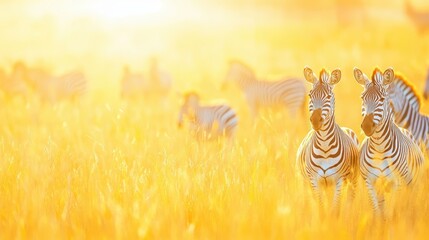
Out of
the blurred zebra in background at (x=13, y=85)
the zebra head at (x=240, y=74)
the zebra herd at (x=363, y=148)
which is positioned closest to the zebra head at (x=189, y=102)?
the zebra head at (x=240, y=74)

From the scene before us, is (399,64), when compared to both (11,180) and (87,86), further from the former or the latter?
(11,180)

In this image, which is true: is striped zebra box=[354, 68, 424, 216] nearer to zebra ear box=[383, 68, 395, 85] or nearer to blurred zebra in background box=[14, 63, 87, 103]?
zebra ear box=[383, 68, 395, 85]

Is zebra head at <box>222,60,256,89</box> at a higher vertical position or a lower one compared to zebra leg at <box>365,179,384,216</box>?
higher

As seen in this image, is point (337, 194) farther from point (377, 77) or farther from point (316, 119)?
point (377, 77)

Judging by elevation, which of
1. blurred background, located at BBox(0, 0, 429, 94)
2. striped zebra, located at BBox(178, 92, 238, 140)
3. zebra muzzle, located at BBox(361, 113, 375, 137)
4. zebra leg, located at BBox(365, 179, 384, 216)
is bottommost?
zebra leg, located at BBox(365, 179, 384, 216)

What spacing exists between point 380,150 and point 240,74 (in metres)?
7.02

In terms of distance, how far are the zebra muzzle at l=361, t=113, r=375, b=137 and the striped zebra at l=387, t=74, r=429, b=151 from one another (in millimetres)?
2837

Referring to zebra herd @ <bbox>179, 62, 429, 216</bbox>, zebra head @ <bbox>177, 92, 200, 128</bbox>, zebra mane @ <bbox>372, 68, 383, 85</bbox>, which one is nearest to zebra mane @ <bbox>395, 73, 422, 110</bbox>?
zebra herd @ <bbox>179, 62, 429, 216</bbox>

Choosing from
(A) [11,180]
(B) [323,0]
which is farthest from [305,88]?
(B) [323,0]

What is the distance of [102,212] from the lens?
14.8 ft

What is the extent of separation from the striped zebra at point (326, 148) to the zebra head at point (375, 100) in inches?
11.3

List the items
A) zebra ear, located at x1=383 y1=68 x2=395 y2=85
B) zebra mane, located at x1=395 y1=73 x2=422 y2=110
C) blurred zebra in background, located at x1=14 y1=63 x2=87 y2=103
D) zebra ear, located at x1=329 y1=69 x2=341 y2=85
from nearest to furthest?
1. zebra ear, located at x1=383 y1=68 x2=395 y2=85
2. zebra ear, located at x1=329 y1=69 x2=341 y2=85
3. zebra mane, located at x1=395 y1=73 x2=422 y2=110
4. blurred zebra in background, located at x1=14 y1=63 x2=87 y2=103

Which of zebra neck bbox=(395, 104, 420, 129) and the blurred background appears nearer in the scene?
zebra neck bbox=(395, 104, 420, 129)

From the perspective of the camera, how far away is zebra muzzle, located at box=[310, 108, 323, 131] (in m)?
4.95
